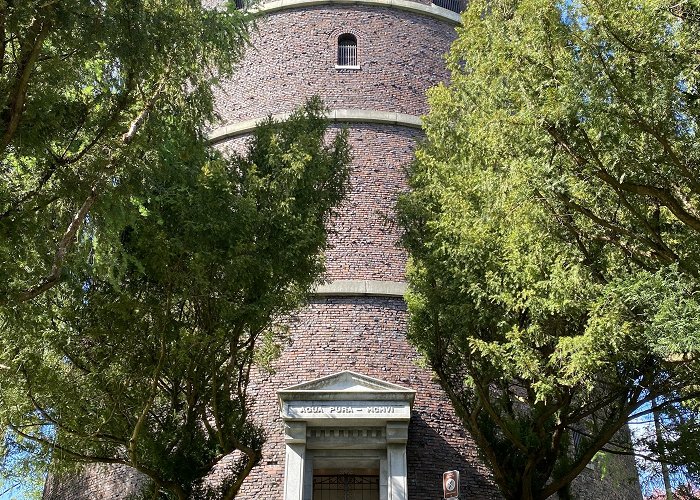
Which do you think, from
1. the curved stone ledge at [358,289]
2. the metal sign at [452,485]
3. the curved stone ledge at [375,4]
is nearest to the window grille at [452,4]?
the curved stone ledge at [375,4]

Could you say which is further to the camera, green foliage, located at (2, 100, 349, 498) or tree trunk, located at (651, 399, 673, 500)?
tree trunk, located at (651, 399, 673, 500)

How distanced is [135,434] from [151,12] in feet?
14.8

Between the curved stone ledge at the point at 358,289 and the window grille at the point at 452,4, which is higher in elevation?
the window grille at the point at 452,4

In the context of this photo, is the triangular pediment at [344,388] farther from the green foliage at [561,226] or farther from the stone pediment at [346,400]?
the green foliage at [561,226]

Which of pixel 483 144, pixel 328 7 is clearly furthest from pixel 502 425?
pixel 328 7

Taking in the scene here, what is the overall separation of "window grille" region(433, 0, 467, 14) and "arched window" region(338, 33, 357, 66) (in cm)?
252

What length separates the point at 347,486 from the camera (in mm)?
13633

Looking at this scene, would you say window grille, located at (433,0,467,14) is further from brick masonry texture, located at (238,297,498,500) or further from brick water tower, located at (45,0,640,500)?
brick masonry texture, located at (238,297,498,500)

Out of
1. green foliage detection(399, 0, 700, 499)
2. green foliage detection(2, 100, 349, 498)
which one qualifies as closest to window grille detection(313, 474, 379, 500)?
green foliage detection(399, 0, 700, 499)

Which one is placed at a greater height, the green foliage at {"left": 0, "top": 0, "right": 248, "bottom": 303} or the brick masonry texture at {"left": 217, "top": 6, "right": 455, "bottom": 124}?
the brick masonry texture at {"left": 217, "top": 6, "right": 455, "bottom": 124}

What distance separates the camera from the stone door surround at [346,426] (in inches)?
509

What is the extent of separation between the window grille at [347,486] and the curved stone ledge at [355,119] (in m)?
6.89

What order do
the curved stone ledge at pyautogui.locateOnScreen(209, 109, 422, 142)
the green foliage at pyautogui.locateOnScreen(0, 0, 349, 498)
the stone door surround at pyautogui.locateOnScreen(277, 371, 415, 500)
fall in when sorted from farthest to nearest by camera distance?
1. the curved stone ledge at pyautogui.locateOnScreen(209, 109, 422, 142)
2. the stone door surround at pyautogui.locateOnScreen(277, 371, 415, 500)
3. the green foliage at pyautogui.locateOnScreen(0, 0, 349, 498)

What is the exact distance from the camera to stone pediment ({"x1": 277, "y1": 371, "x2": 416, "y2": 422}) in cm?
1295
